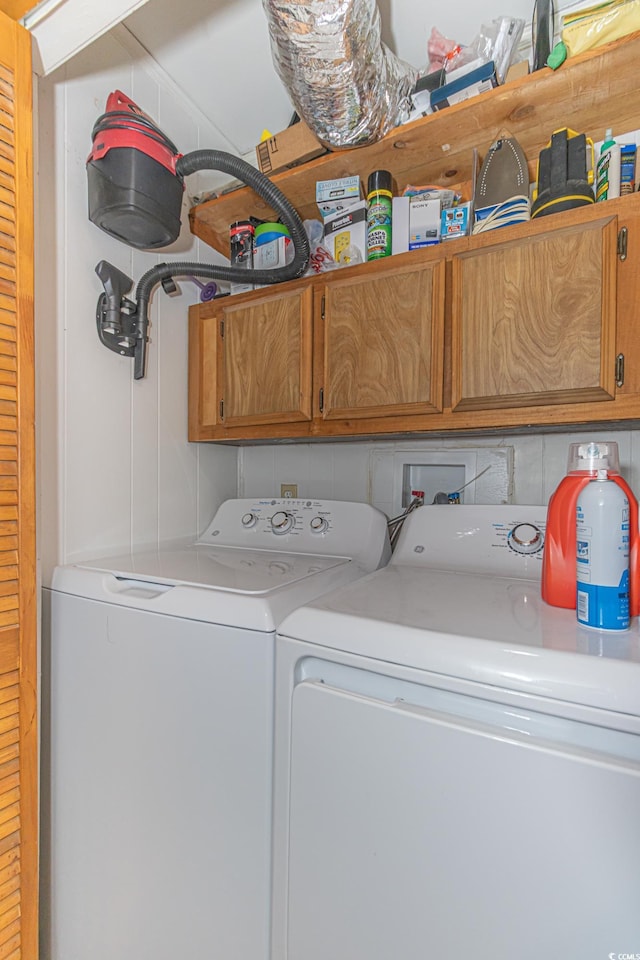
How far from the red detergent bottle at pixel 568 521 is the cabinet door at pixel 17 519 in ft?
3.60

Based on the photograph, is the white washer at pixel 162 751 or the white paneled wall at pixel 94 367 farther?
the white paneled wall at pixel 94 367

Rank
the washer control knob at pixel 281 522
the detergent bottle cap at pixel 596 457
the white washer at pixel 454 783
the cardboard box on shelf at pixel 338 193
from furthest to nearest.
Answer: the washer control knob at pixel 281 522 → the cardboard box on shelf at pixel 338 193 → the detergent bottle cap at pixel 596 457 → the white washer at pixel 454 783

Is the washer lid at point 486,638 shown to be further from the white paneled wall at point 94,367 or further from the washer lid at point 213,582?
the white paneled wall at point 94,367

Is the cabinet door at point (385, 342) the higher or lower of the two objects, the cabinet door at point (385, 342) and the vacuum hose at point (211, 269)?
the lower

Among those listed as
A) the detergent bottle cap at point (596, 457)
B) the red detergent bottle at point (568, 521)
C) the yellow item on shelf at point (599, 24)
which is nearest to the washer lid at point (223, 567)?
the red detergent bottle at point (568, 521)

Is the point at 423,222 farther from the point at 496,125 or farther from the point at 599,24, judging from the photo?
the point at 599,24

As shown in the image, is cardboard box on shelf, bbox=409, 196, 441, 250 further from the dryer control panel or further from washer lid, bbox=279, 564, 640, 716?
washer lid, bbox=279, 564, 640, 716

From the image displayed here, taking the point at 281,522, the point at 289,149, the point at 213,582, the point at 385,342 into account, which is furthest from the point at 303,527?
the point at 289,149

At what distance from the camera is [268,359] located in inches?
57.0

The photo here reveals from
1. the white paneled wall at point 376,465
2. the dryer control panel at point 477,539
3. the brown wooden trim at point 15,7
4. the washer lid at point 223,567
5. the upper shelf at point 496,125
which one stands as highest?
the brown wooden trim at point 15,7

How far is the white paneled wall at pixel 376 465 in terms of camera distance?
4.33ft

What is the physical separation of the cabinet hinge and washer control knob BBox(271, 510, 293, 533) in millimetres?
1097

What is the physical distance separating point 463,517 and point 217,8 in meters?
1.63

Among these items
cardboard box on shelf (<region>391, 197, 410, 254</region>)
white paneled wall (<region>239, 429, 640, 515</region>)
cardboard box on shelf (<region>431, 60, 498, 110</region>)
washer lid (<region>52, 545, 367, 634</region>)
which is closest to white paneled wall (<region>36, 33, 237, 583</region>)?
washer lid (<region>52, 545, 367, 634</region>)
